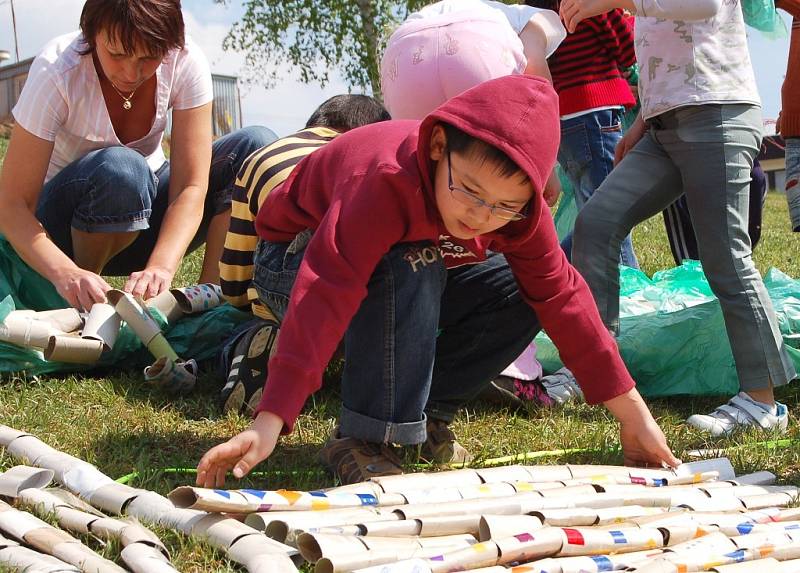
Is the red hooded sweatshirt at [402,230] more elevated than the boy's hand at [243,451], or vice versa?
the red hooded sweatshirt at [402,230]

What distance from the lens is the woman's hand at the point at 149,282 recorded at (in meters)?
2.90

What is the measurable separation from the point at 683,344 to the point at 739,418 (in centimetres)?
48

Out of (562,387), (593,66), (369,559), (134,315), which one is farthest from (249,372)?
(593,66)

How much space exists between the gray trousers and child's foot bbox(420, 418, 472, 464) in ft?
2.98

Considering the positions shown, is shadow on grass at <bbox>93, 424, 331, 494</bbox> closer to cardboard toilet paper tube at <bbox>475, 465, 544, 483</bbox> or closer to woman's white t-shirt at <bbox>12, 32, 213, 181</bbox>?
cardboard toilet paper tube at <bbox>475, 465, 544, 483</bbox>

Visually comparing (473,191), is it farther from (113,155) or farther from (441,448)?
(113,155)

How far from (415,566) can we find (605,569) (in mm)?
342

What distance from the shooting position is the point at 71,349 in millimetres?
2748

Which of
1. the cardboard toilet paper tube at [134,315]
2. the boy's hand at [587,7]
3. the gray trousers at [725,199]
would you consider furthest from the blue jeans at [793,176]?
the cardboard toilet paper tube at [134,315]

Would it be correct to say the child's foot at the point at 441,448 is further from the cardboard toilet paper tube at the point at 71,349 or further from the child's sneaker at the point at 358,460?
the cardboard toilet paper tube at the point at 71,349

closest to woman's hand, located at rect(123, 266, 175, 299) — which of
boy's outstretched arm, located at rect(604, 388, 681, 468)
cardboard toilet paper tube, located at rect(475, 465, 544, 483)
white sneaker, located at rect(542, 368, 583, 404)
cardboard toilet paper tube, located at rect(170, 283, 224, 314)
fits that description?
cardboard toilet paper tube, located at rect(170, 283, 224, 314)

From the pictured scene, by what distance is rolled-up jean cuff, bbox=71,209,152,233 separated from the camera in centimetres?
319

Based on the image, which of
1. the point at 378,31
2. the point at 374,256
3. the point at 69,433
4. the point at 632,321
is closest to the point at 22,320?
A: the point at 69,433

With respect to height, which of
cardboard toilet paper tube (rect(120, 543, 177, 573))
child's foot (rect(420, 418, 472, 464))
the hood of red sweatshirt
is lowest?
child's foot (rect(420, 418, 472, 464))
